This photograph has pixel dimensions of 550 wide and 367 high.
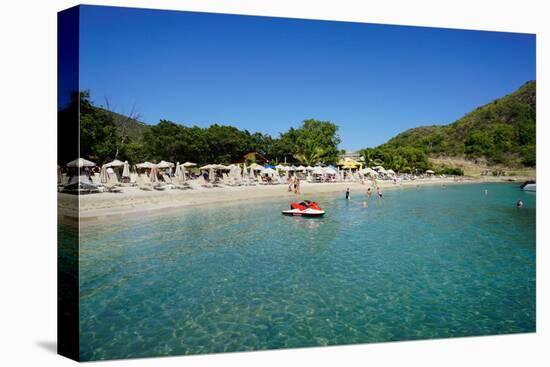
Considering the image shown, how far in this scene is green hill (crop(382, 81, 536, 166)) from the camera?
739 centimetres

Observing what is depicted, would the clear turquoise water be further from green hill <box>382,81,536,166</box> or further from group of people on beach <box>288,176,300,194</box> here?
group of people on beach <box>288,176,300,194</box>

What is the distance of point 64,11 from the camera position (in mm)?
5137

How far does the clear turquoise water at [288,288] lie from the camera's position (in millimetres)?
5344

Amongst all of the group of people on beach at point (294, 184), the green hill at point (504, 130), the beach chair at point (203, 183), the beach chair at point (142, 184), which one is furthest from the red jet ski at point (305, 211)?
the beach chair at point (203, 183)

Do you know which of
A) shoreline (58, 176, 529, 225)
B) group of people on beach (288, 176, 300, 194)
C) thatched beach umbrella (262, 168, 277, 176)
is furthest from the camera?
thatched beach umbrella (262, 168, 277, 176)

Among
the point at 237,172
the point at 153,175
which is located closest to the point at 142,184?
the point at 153,175

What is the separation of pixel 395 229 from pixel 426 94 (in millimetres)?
5976

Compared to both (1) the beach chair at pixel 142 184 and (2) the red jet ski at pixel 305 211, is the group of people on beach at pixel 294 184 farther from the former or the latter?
(1) the beach chair at pixel 142 184

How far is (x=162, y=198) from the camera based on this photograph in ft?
57.8

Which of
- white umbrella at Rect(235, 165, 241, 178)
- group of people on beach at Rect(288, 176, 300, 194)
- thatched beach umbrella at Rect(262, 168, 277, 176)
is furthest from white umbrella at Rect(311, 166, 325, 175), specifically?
white umbrella at Rect(235, 165, 241, 178)

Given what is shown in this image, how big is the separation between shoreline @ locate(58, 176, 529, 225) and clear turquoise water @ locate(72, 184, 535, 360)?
481 mm

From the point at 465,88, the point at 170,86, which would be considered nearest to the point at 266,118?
the point at 170,86

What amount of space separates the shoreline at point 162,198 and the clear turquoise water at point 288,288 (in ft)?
1.58

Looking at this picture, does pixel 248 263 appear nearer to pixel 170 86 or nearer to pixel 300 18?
pixel 170 86
